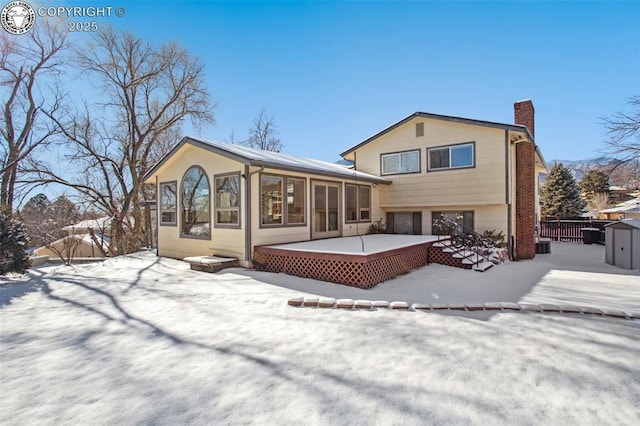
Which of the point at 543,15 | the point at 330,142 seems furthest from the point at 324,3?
the point at 330,142

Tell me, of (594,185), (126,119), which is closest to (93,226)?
(126,119)

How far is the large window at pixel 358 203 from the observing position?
1120 centimetres

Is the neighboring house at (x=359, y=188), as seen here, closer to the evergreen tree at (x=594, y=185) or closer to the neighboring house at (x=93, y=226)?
the neighboring house at (x=93, y=226)

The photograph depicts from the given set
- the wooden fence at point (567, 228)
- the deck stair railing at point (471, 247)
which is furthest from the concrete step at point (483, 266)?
the wooden fence at point (567, 228)

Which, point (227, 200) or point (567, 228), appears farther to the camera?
point (567, 228)

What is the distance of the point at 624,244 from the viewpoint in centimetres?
929

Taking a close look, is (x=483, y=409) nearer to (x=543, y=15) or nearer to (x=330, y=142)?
→ (x=543, y=15)

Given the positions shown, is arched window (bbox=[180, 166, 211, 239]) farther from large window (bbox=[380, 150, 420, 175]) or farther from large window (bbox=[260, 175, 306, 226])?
large window (bbox=[380, 150, 420, 175])

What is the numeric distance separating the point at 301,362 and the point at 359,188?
9108 mm

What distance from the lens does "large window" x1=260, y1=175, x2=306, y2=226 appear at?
27.8ft

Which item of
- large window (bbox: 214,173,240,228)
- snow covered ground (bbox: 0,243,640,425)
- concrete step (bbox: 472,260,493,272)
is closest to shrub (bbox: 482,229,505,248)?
concrete step (bbox: 472,260,493,272)

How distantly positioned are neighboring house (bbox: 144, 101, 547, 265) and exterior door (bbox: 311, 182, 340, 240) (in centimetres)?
3

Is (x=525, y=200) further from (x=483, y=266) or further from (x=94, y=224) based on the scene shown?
(x=94, y=224)

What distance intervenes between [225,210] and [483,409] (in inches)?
296
